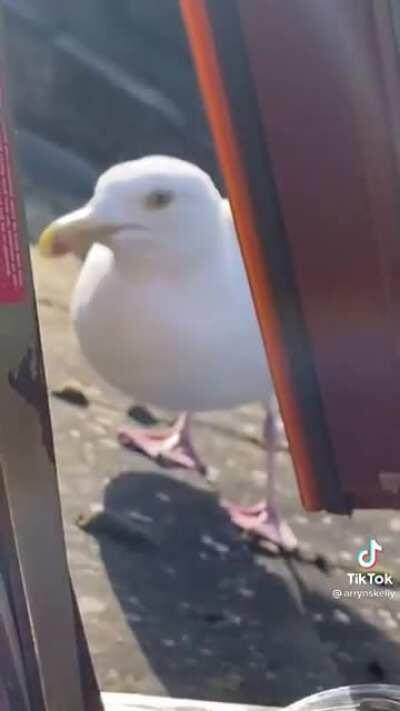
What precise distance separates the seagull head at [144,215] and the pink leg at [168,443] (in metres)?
0.12

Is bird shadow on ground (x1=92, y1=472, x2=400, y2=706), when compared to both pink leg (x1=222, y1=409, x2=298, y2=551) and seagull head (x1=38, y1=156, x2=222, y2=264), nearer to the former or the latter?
pink leg (x1=222, y1=409, x2=298, y2=551)

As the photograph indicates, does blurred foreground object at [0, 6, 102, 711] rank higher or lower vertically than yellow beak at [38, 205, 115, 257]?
lower

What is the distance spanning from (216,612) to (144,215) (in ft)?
0.99

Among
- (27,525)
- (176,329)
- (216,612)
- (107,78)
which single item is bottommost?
(216,612)

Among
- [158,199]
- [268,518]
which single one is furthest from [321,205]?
[268,518]

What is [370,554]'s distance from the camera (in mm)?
969

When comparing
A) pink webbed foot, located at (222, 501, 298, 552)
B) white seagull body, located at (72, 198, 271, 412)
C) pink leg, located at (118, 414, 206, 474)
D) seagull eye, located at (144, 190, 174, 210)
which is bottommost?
pink webbed foot, located at (222, 501, 298, 552)

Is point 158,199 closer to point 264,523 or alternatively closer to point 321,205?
point 321,205

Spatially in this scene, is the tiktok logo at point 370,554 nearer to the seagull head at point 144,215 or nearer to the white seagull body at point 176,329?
the white seagull body at point 176,329

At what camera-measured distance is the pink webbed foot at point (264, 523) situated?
3.14 feet

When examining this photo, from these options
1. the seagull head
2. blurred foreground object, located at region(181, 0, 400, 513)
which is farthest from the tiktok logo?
the seagull head

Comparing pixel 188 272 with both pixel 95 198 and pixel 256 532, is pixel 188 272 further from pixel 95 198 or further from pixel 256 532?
pixel 256 532

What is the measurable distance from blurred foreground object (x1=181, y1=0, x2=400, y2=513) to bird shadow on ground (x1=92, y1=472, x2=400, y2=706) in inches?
3.1

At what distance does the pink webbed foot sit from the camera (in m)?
0.96
